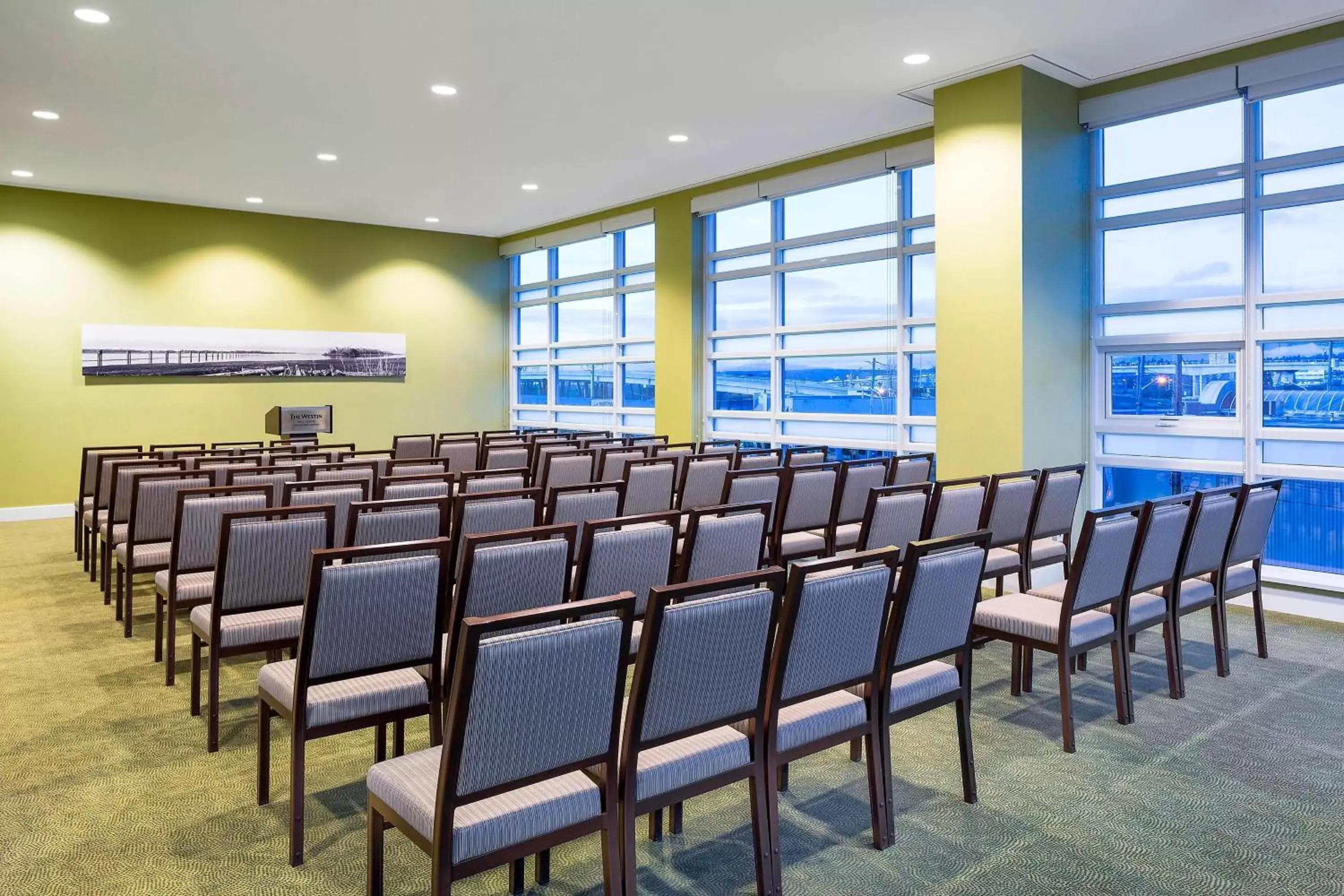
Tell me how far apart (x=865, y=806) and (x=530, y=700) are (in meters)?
1.57

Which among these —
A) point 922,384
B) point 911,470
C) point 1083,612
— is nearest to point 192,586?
point 1083,612

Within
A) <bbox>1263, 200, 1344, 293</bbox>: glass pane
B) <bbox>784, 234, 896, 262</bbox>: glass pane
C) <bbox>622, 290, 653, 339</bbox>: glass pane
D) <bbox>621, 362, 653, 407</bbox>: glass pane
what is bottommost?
<bbox>621, 362, 653, 407</bbox>: glass pane

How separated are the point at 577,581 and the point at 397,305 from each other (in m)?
10.8

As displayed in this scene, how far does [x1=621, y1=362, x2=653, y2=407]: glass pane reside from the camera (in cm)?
1161

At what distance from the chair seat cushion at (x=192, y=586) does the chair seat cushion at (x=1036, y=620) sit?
3.37 metres

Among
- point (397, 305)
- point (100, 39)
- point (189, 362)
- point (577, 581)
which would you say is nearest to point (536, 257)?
point (397, 305)

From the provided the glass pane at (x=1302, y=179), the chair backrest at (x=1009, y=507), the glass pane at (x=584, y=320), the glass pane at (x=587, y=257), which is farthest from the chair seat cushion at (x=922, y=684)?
the glass pane at (x=587, y=257)

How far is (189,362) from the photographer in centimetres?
1145

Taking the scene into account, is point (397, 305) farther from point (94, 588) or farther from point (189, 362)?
point (94, 588)

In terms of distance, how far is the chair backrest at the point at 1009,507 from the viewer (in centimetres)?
451

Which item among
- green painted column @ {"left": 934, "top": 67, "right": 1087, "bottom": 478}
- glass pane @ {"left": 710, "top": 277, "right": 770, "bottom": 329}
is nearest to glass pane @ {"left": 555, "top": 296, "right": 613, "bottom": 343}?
glass pane @ {"left": 710, "top": 277, "right": 770, "bottom": 329}

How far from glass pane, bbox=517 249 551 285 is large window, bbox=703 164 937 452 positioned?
3.63 m

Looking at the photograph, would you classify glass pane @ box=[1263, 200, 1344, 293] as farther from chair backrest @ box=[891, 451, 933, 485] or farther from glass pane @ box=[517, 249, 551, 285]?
glass pane @ box=[517, 249, 551, 285]

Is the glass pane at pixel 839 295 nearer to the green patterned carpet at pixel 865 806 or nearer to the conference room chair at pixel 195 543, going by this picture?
the green patterned carpet at pixel 865 806
